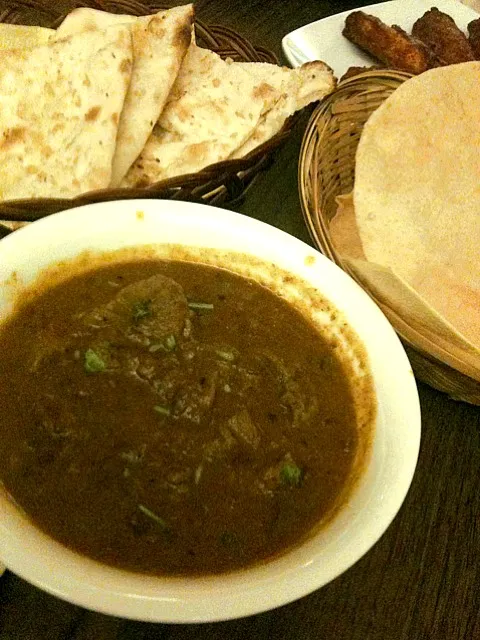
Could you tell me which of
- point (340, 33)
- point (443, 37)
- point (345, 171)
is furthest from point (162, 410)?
point (443, 37)

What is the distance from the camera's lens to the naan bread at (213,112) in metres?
2.29

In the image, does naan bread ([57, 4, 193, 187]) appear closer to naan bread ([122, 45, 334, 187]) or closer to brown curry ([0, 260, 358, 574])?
naan bread ([122, 45, 334, 187])

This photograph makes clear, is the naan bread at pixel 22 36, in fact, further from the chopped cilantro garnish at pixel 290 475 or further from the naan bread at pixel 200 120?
the chopped cilantro garnish at pixel 290 475

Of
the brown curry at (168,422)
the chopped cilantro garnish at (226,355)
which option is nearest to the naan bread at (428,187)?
the brown curry at (168,422)

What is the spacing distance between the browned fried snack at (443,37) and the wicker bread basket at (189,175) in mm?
1282

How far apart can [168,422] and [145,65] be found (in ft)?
4.88

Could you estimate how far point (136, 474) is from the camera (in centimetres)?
151

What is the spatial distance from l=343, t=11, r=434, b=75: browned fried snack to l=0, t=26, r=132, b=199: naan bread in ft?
5.44

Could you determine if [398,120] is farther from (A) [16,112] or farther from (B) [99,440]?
(B) [99,440]

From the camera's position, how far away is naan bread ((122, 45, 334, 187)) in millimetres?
2295

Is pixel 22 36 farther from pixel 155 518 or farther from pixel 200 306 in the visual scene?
pixel 155 518

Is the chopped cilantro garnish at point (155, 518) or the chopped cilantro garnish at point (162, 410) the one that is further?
the chopped cilantro garnish at point (162, 410)

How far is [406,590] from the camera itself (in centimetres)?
168

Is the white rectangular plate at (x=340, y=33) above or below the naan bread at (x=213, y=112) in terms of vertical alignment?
below
